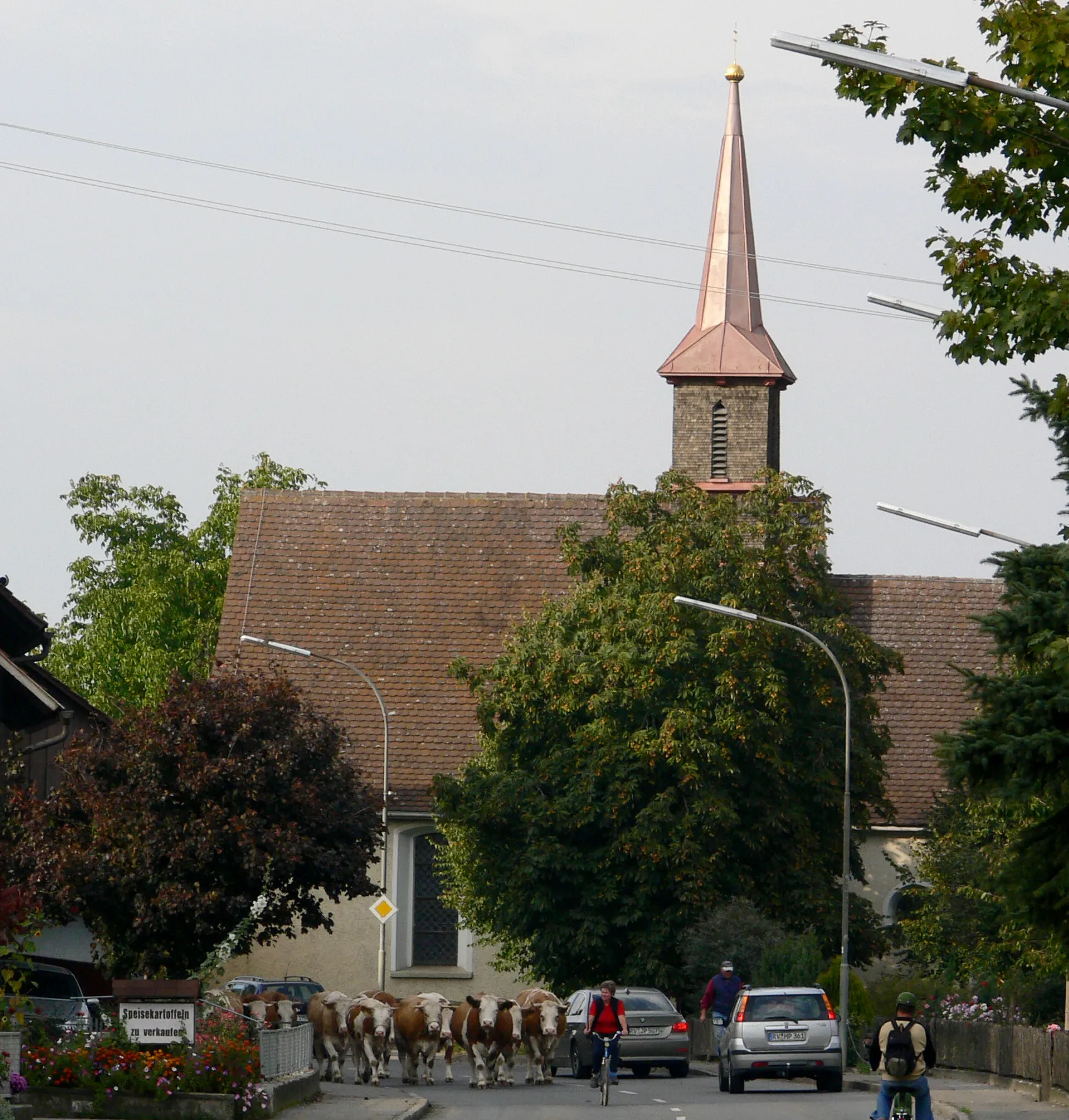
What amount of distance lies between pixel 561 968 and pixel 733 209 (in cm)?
2255

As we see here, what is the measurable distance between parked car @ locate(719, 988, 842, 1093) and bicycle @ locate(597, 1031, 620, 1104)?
2.40 m

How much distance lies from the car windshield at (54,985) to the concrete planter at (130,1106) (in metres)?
6.43

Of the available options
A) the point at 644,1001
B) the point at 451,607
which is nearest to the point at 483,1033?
the point at 644,1001

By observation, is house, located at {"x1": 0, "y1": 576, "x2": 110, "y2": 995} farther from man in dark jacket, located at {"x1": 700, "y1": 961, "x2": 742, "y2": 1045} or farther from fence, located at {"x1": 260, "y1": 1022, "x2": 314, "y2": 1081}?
man in dark jacket, located at {"x1": 700, "y1": 961, "x2": 742, "y2": 1045}

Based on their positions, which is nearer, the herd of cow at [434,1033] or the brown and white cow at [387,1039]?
the herd of cow at [434,1033]

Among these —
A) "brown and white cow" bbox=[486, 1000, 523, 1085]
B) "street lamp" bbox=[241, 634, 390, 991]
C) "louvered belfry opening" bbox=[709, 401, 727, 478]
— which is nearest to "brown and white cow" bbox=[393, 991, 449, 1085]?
"brown and white cow" bbox=[486, 1000, 523, 1085]

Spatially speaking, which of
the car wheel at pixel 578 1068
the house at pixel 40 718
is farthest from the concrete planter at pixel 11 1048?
the car wheel at pixel 578 1068

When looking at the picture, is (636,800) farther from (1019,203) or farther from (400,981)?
(1019,203)

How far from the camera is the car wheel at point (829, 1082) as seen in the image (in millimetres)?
27094

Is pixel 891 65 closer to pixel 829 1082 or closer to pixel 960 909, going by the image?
pixel 829 1082

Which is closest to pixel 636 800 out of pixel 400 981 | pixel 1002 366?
pixel 400 981

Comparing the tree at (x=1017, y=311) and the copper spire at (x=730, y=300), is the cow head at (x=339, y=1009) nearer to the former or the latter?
the tree at (x=1017, y=311)

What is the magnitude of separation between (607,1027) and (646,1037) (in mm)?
6472

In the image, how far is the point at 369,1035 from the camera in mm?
28766
